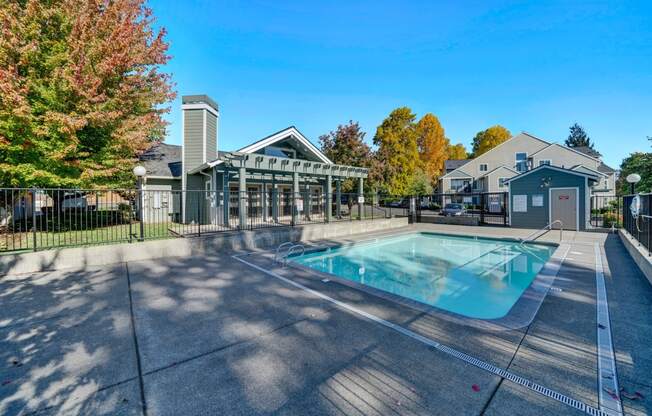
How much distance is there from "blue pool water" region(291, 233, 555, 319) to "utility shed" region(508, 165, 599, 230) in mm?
4751

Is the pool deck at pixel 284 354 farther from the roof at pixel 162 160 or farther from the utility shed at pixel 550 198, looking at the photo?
→ the roof at pixel 162 160

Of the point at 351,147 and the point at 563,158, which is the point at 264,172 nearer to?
the point at 351,147

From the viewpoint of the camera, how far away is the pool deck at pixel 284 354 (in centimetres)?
219

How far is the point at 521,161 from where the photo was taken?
29.5 m

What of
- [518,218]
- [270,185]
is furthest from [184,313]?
[518,218]

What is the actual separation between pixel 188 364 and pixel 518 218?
17367 millimetres

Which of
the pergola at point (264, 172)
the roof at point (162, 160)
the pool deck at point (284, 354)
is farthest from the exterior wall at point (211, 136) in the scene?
the pool deck at point (284, 354)

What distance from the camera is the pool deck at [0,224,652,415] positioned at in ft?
7.17

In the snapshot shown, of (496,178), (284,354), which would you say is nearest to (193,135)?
(284,354)

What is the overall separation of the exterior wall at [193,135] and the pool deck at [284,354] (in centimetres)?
1020

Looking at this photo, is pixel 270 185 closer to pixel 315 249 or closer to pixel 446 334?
pixel 315 249

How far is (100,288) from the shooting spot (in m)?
5.07

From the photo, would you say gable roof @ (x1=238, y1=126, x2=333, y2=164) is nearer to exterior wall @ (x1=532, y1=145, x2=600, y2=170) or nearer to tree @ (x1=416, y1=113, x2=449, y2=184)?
exterior wall @ (x1=532, y1=145, x2=600, y2=170)

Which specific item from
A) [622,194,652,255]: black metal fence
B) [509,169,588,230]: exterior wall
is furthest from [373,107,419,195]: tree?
[622,194,652,255]: black metal fence
